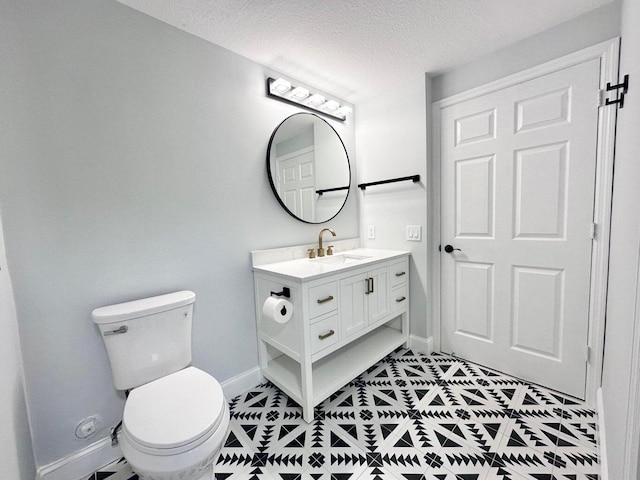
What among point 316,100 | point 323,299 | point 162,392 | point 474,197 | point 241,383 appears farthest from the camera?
point 316,100

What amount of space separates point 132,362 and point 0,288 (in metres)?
0.54

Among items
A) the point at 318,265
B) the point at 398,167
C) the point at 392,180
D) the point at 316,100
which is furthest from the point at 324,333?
the point at 316,100

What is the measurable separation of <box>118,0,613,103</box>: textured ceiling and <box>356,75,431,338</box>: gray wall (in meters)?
0.31

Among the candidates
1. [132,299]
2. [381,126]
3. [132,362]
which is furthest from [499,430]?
[381,126]

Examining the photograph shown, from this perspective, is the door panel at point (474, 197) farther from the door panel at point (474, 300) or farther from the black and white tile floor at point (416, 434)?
the black and white tile floor at point (416, 434)

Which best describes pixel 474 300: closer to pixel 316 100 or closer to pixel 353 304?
pixel 353 304

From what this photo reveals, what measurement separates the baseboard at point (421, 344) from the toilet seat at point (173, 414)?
1.64m

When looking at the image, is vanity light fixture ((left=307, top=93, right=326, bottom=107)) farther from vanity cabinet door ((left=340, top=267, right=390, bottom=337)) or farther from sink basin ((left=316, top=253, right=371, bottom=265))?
vanity cabinet door ((left=340, top=267, right=390, bottom=337))

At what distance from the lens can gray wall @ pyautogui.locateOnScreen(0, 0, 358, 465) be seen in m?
1.10

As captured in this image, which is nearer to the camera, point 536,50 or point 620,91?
point 620,91

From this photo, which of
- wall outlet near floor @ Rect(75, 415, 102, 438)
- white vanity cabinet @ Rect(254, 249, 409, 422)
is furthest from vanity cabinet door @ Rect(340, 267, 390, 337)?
wall outlet near floor @ Rect(75, 415, 102, 438)

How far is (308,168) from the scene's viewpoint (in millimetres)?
2082

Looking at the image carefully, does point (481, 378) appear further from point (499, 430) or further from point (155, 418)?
point (155, 418)

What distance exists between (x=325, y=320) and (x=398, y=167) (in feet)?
4.56
